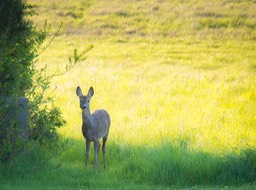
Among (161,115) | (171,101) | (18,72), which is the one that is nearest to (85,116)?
(18,72)

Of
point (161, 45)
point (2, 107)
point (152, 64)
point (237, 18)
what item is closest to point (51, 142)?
point (2, 107)

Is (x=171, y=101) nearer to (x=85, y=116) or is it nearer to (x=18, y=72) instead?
(x=85, y=116)

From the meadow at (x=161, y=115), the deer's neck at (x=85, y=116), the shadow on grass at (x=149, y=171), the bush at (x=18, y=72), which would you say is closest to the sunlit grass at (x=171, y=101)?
the meadow at (x=161, y=115)

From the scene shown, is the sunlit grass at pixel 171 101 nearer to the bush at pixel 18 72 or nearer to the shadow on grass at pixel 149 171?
the shadow on grass at pixel 149 171

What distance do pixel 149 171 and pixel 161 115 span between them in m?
5.95

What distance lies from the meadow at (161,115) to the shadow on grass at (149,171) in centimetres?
2

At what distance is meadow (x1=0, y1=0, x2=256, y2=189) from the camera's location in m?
11.5

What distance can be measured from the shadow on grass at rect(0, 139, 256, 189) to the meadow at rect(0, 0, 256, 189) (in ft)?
0.06

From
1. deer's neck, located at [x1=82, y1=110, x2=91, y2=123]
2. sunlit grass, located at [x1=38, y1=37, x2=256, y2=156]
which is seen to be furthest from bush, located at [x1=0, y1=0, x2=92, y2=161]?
sunlit grass, located at [x1=38, y1=37, x2=256, y2=156]

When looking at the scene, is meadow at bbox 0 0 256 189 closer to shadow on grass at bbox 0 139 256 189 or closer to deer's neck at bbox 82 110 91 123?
shadow on grass at bbox 0 139 256 189

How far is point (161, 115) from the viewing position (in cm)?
1755

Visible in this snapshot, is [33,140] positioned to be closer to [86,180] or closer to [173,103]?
[86,180]

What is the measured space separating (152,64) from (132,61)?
232 cm

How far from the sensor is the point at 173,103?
19.5 meters
